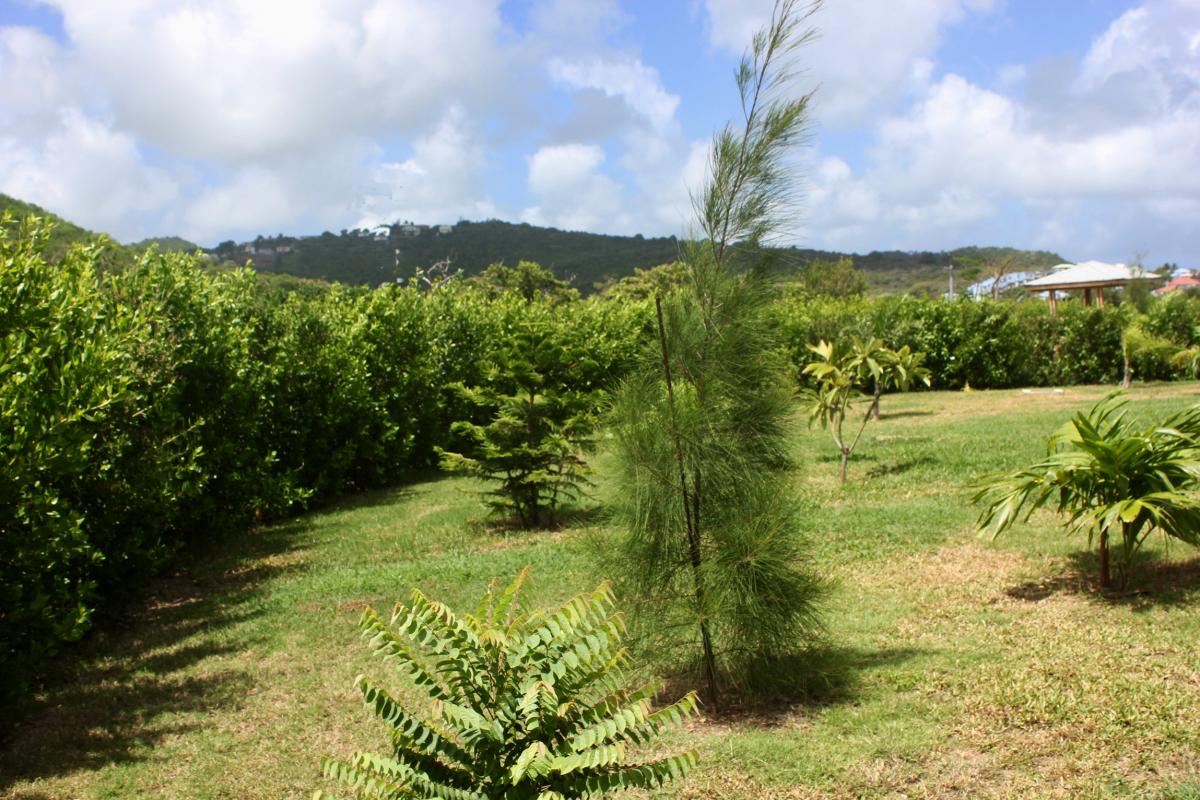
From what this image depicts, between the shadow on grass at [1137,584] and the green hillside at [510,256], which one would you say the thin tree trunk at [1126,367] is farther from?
the green hillside at [510,256]

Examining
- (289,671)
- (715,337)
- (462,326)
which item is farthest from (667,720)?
(462,326)

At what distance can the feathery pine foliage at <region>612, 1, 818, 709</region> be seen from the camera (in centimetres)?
439

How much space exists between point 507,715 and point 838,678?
3.16 metres

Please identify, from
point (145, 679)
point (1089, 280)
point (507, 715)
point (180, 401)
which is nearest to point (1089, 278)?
point (1089, 280)

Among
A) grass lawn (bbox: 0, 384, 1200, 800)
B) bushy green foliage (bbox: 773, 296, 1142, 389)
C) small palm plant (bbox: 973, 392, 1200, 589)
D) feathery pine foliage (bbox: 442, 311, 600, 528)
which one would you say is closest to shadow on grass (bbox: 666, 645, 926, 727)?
grass lawn (bbox: 0, 384, 1200, 800)

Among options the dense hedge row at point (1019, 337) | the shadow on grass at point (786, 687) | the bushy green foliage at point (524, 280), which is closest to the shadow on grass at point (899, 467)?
the shadow on grass at point (786, 687)

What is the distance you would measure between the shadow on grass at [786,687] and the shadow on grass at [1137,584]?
6.44 ft

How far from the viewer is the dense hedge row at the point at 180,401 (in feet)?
16.6

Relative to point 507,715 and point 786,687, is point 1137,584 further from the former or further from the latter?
point 507,715

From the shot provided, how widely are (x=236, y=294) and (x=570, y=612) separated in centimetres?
1038

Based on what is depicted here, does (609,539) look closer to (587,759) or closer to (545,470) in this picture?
(587,759)

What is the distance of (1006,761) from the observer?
3805 millimetres

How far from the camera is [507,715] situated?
2238 millimetres

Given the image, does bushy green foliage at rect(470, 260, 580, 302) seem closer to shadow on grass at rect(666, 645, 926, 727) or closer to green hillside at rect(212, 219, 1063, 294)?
green hillside at rect(212, 219, 1063, 294)
